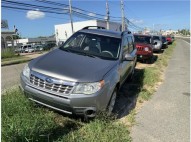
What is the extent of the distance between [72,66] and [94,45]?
1.49 metres

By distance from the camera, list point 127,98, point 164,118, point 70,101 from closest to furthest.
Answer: point 70,101 → point 164,118 → point 127,98

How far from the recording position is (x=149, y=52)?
15430 mm

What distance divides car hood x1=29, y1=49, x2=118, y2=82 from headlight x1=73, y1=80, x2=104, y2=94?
75 millimetres

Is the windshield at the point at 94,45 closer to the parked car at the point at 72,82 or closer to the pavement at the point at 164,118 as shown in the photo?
the parked car at the point at 72,82

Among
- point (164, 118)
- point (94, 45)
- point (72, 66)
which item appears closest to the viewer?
point (72, 66)

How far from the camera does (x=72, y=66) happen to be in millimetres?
4910

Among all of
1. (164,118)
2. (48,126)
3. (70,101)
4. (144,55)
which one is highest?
(70,101)

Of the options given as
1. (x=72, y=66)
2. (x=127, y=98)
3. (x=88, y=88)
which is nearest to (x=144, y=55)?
(x=127, y=98)

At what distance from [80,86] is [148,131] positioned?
5.36 ft

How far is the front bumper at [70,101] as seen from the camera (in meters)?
4.38

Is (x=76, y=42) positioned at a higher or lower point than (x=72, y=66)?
higher

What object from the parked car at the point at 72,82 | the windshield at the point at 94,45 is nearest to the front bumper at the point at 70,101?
the parked car at the point at 72,82

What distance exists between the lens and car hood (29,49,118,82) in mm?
4523

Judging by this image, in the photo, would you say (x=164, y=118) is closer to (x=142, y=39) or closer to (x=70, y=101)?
(x=70, y=101)
